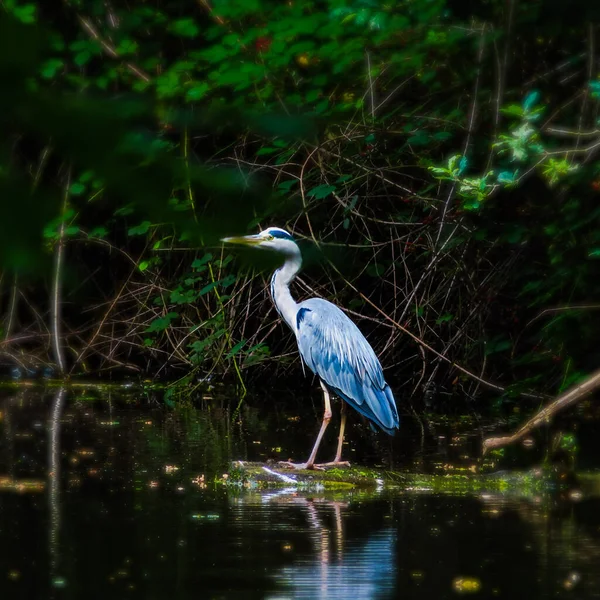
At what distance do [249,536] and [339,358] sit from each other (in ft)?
7.27

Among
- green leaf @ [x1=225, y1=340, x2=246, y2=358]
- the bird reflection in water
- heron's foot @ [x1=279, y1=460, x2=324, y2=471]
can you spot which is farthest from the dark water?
green leaf @ [x1=225, y1=340, x2=246, y2=358]

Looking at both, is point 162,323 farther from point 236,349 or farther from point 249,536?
point 249,536

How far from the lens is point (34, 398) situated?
10023 mm

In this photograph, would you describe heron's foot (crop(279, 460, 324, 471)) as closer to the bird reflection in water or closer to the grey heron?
the grey heron

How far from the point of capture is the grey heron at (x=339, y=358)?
22.1ft

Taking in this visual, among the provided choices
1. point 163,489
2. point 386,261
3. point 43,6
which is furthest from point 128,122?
point 43,6

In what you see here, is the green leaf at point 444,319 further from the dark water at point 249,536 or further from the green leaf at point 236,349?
the dark water at point 249,536

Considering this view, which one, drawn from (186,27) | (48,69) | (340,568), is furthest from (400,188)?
(48,69)

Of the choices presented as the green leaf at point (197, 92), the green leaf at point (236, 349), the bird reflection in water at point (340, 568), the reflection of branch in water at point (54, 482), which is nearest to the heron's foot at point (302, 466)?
the bird reflection in water at point (340, 568)

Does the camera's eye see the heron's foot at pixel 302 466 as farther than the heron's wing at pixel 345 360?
Answer: No

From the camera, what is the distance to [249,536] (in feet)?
15.9

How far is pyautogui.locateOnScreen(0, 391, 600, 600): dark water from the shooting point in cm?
407

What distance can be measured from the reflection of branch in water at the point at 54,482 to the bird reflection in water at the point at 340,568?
0.80m

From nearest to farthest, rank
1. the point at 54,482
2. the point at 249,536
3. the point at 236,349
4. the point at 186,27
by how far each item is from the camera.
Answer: the point at 249,536
the point at 54,482
the point at 186,27
the point at 236,349
